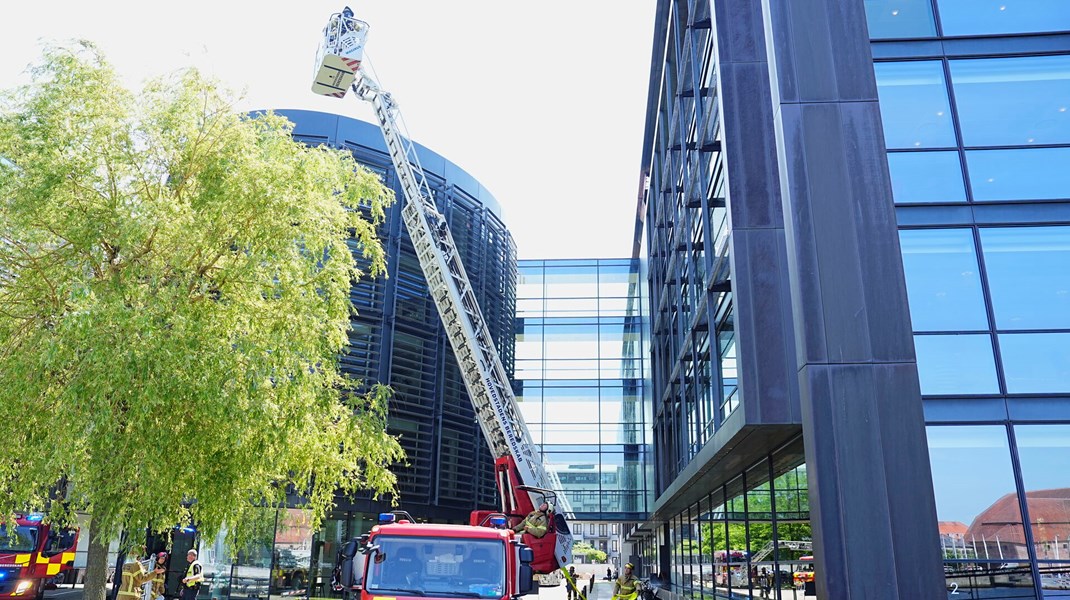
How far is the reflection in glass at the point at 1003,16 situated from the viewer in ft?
37.8

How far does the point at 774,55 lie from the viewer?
33.1 ft

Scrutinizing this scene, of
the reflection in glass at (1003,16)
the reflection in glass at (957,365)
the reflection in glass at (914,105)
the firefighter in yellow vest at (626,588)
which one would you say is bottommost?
the firefighter in yellow vest at (626,588)

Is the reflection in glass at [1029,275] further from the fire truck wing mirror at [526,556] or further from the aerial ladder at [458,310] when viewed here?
the aerial ladder at [458,310]

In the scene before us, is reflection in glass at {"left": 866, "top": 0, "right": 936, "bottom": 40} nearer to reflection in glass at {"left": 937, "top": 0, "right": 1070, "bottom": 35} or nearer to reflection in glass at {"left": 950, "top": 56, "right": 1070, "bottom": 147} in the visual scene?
reflection in glass at {"left": 937, "top": 0, "right": 1070, "bottom": 35}

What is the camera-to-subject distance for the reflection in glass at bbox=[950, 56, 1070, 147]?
36.5 ft

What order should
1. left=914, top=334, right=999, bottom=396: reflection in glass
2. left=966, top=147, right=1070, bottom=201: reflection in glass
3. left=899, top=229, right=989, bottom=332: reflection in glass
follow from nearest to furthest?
1. left=914, top=334, right=999, bottom=396: reflection in glass
2. left=899, top=229, right=989, bottom=332: reflection in glass
3. left=966, top=147, right=1070, bottom=201: reflection in glass

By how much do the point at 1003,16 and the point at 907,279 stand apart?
4.27 m

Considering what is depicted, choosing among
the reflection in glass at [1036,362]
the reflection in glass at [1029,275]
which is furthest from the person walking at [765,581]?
the reflection in glass at [1029,275]

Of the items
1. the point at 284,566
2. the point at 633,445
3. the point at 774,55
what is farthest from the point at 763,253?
the point at 633,445

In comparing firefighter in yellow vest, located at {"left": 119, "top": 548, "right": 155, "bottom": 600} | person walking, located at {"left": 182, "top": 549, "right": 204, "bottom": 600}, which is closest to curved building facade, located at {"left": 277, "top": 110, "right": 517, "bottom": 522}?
person walking, located at {"left": 182, "top": 549, "right": 204, "bottom": 600}

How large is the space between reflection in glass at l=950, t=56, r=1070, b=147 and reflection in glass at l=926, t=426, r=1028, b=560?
4.18 m

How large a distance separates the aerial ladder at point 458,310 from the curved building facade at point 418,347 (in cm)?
254

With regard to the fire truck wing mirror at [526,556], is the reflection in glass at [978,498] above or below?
above

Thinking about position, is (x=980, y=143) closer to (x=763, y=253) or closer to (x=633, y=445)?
(x=763, y=253)
